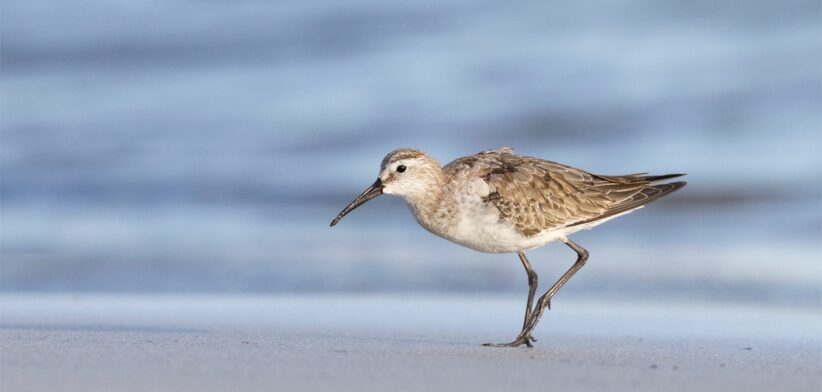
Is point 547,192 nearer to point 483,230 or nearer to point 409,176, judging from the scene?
point 483,230

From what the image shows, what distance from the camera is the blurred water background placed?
34.6ft

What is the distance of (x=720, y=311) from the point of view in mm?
8703

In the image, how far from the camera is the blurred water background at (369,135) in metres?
10.5

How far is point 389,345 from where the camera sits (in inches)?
266

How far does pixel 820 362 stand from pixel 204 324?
12.1 feet

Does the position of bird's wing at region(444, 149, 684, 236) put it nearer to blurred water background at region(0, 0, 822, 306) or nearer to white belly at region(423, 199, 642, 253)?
white belly at region(423, 199, 642, 253)

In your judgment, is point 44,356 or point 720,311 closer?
point 44,356

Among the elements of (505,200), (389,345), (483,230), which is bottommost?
(389,345)

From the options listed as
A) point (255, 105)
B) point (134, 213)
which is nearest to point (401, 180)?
point (134, 213)

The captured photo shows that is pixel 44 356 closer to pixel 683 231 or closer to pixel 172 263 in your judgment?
pixel 172 263

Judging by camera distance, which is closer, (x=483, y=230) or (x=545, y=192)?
(x=483, y=230)

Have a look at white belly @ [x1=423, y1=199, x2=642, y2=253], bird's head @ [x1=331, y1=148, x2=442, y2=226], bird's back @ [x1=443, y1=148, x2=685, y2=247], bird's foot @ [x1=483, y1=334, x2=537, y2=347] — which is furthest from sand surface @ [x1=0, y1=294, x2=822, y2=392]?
bird's head @ [x1=331, y1=148, x2=442, y2=226]

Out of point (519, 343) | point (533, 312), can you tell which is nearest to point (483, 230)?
point (533, 312)

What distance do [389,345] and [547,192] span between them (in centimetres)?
164
